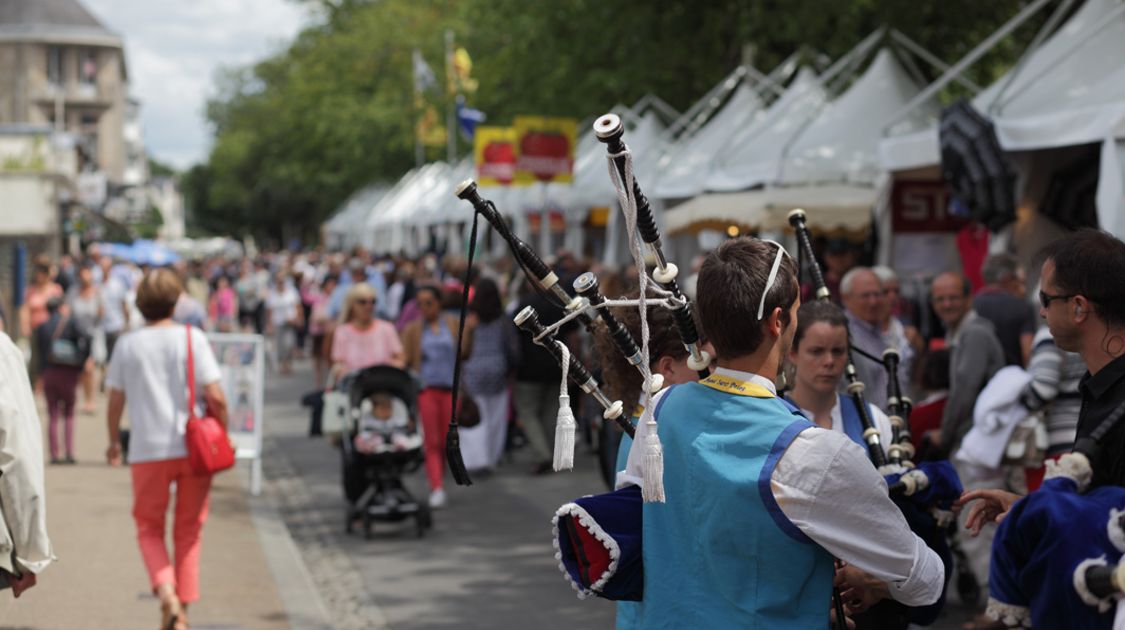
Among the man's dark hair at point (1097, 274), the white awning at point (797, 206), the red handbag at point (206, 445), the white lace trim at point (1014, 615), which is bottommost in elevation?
the red handbag at point (206, 445)

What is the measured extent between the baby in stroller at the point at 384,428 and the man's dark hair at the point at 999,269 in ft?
13.4

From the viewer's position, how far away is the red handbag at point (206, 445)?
7.23 metres

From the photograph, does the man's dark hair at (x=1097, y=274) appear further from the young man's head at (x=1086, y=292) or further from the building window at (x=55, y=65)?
the building window at (x=55, y=65)

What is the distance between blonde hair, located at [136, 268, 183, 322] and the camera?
7.38 meters

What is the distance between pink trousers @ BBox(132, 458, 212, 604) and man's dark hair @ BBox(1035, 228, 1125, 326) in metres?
5.06

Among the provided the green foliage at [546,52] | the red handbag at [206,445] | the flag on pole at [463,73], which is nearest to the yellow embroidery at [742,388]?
the red handbag at [206,445]

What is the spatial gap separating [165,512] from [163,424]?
0.43 meters

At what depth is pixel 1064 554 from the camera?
9.52ft

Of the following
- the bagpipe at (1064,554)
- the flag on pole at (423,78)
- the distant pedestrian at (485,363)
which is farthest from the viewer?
the flag on pole at (423,78)

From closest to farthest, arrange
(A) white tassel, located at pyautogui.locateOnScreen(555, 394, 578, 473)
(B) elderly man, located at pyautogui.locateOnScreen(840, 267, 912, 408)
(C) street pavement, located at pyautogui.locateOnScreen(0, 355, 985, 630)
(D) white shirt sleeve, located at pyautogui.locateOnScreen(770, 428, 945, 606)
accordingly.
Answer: (D) white shirt sleeve, located at pyautogui.locateOnScreen(770, 428, 945, 606) → (A) white tassel, located at pyautogui.locateOnScreen(555, 394, 578, 473) → (B) elderly man, located at pyautogui.locateOnScreen(840, 267, 912, 408) → (C) street pavement, located at pyautogui.locateOnScreen(0, 355, 985, 630)

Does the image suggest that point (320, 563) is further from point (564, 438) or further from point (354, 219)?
point (354, 219)

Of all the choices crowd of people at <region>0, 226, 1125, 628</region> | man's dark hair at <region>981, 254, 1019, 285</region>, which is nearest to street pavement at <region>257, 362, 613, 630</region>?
crowd of people at <region>0, 226, 1125, 628</region>

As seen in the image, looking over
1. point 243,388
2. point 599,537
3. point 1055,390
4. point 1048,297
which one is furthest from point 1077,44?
point 599,537

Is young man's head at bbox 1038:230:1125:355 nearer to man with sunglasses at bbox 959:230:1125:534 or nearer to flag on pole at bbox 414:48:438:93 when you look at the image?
man with sunglasses at bbox 959:230:1125:534
